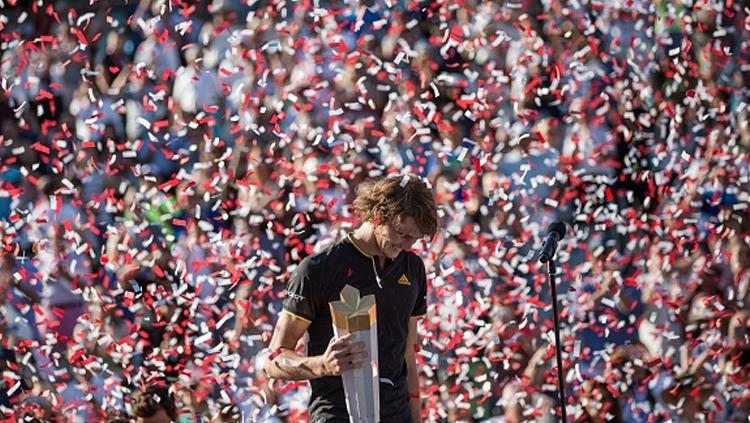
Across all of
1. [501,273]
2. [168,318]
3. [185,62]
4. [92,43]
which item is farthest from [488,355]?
[92,43]

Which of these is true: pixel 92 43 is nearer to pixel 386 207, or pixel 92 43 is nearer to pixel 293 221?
pixel 293 221

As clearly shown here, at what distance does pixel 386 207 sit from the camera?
2.89 m

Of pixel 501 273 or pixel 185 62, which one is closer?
pixel 501 273

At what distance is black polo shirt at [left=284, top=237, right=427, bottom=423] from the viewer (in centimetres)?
288

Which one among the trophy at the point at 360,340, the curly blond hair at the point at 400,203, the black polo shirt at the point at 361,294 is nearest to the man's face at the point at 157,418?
the black polo shirt at the point at 361,294

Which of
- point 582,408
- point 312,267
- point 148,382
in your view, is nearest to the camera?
point 312,267

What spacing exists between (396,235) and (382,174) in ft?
5.91

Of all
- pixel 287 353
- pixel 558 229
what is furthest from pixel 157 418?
pixel 558 229

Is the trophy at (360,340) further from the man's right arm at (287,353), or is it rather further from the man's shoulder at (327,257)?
the man's shoulder at (327,257)

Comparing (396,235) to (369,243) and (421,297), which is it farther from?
(421,297)

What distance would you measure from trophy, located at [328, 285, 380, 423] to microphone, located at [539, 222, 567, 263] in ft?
2.19

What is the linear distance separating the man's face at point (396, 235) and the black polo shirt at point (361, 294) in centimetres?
6

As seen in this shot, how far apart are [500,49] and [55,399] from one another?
7.71 feet

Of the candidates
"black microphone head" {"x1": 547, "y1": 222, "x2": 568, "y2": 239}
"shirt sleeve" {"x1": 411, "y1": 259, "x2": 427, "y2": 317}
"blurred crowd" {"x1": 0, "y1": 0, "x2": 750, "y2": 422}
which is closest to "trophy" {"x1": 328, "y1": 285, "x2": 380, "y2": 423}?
"shirt sleeve" {"x1": 411, "y1": 259, "x2": 427, "y2": 317}
